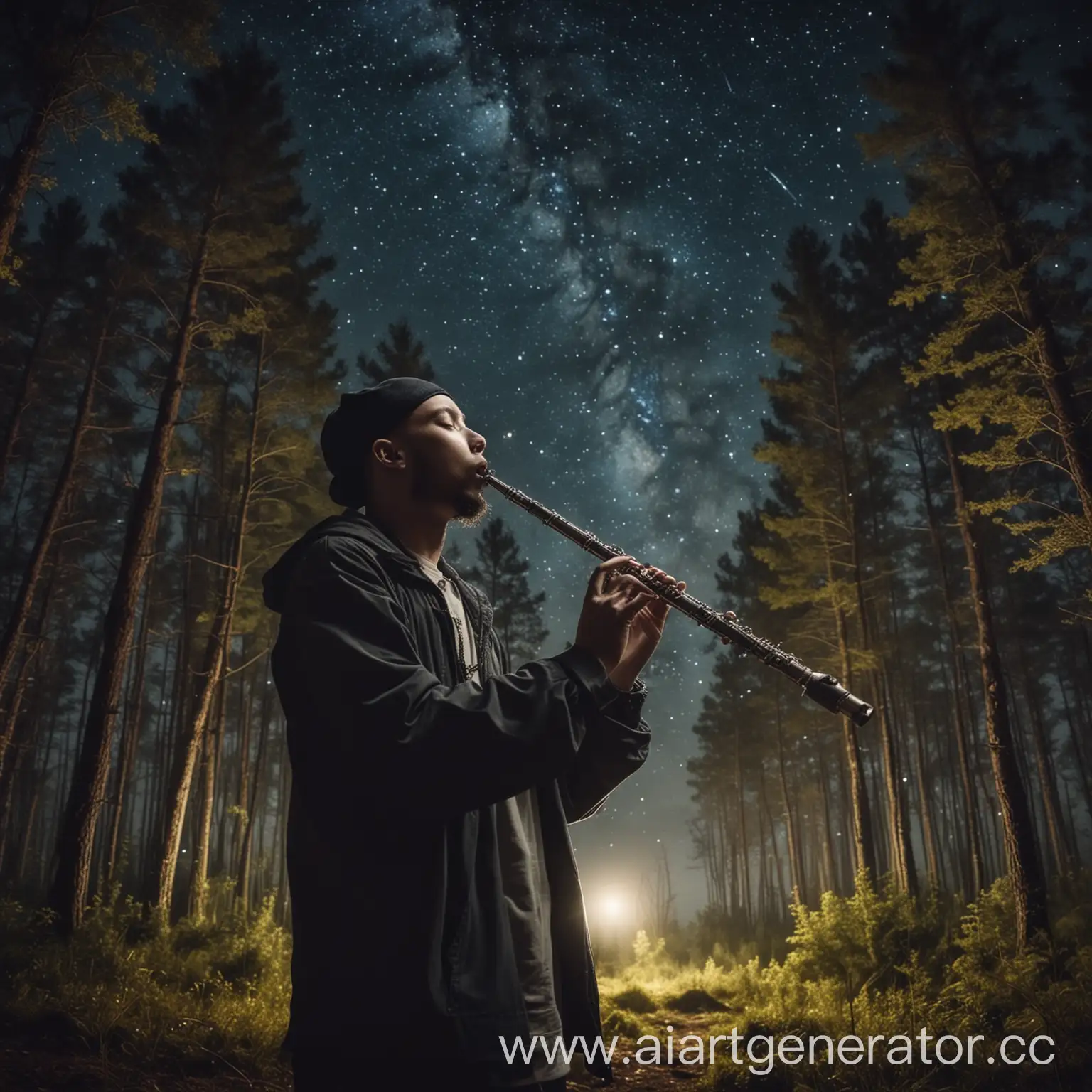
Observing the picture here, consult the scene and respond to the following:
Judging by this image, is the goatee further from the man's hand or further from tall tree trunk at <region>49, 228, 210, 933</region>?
tall tree trunk at <region>49, 228, 210, 933</region>

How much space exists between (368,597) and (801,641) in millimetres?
25028

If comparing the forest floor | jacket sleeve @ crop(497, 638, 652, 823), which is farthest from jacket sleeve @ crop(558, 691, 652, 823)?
the forest floor

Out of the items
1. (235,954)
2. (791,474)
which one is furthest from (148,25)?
(791,474)

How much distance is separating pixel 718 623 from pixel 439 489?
1.52 m

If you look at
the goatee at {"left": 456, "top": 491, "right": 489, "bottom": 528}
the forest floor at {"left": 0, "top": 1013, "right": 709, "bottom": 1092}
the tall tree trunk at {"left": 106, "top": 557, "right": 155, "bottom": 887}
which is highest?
the tall tree trunk at {"left": 106, "top": 557, "right": 155, "bottom": 887}

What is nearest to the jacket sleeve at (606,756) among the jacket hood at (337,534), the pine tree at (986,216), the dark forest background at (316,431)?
the jacket hood at (337,534)

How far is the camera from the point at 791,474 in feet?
59.4

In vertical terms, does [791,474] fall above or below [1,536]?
below

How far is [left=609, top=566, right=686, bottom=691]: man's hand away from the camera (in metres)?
2.17

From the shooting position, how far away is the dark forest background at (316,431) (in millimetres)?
10625

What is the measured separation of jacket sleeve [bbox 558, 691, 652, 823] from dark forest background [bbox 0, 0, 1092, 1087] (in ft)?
27.6

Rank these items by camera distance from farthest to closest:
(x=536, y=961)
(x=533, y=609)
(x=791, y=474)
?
(x=533, y=609) → (x=791, y=474) → (x=536, y=961)

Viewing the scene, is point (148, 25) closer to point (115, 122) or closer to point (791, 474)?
point (115, 122)

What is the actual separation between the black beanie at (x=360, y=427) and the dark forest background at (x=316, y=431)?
7603 mm
